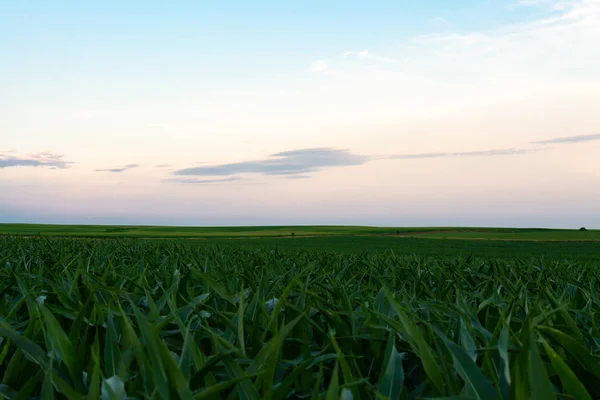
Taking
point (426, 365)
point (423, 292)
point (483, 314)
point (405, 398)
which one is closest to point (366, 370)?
point (405, 398)

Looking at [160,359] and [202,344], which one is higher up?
[160,359]

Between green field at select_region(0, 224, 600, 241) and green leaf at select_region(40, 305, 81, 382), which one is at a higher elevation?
green leaf at select_region(40, 305, 81, 382)

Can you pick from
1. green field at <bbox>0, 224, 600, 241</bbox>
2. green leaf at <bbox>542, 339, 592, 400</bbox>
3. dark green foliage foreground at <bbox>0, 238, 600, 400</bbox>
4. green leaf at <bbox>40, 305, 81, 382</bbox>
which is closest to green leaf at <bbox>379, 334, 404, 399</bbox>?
dark green foliage foreground at <bbox>0, 238, 600, 400</bbox>

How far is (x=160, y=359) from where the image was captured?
3.30 ft

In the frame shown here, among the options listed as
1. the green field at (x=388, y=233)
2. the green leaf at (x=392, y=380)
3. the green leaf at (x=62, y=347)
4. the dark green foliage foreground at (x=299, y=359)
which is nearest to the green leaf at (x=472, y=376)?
the dark green foliage foreground at (x=299, y=359)

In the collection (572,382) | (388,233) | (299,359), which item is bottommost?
(388,233)

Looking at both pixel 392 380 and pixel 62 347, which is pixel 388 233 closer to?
pixel 62 347

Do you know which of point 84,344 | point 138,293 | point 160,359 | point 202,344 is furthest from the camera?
point 138,293

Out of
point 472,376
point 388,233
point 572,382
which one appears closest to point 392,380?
point 472,376

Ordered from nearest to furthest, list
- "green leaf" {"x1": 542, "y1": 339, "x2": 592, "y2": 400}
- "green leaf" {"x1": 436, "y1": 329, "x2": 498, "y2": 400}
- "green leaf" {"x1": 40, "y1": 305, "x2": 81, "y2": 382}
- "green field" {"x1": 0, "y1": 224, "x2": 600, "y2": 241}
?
"green leaf" {"x1": 542, "y1": 339, "x2": 592, "y2": 400}
"green leaf" {"x1": 436, "y1": 329, "x2": 498, "y2": 400}
"green leaf" {"x1": 40, "y1": 305, "x2": 81, "y2": 382}
"green field" {"x1": 0, "y1": 224, "x2": 600, "y2": 241}

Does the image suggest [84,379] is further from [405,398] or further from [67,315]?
[405,398]

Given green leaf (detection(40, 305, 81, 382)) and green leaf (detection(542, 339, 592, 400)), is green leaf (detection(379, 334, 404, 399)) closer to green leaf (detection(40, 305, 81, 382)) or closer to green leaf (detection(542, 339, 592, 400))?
green leaf (detection(542, 339, 592, 400))

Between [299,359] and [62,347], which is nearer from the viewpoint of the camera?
[62,347]

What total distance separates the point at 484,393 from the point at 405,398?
225 millimetres
